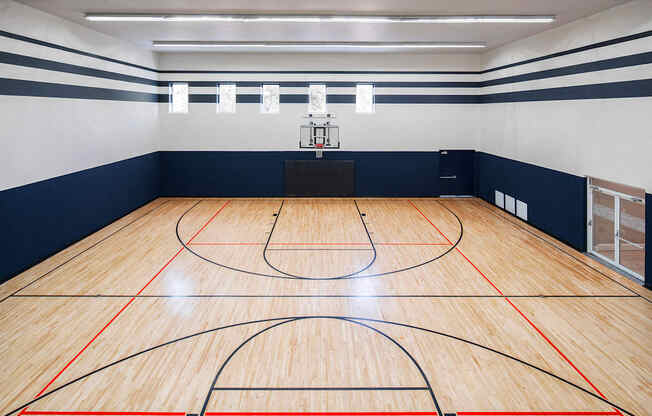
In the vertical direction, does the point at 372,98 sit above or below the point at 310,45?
below

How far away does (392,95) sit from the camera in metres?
15.2

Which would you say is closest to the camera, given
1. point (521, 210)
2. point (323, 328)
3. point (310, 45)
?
point (323, 328)

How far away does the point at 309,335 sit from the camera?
5.93m

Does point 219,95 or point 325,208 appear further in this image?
point 219,95

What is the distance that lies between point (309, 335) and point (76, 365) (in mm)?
2468

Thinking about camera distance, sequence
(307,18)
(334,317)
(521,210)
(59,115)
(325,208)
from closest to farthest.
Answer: (334,317), (307,18), (59,115), (521,210), (325,208)

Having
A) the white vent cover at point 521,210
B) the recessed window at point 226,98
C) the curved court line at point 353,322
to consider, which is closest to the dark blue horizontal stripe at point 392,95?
the recessed window at point 226,98

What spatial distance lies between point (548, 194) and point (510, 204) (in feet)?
7.08

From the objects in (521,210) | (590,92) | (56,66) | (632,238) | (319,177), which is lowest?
(632,238)

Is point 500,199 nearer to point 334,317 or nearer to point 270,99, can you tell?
point 270,99

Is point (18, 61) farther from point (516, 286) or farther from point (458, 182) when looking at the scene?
point (458, 182)

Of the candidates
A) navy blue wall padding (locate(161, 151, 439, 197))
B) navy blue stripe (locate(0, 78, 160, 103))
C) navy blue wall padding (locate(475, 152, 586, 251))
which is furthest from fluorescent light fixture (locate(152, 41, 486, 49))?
navy blue wall padding (locate(161, 151, 439, 197))

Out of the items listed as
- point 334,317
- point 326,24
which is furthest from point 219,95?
point 334,317

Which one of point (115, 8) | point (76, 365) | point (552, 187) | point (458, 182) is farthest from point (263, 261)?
point (458, 182)
